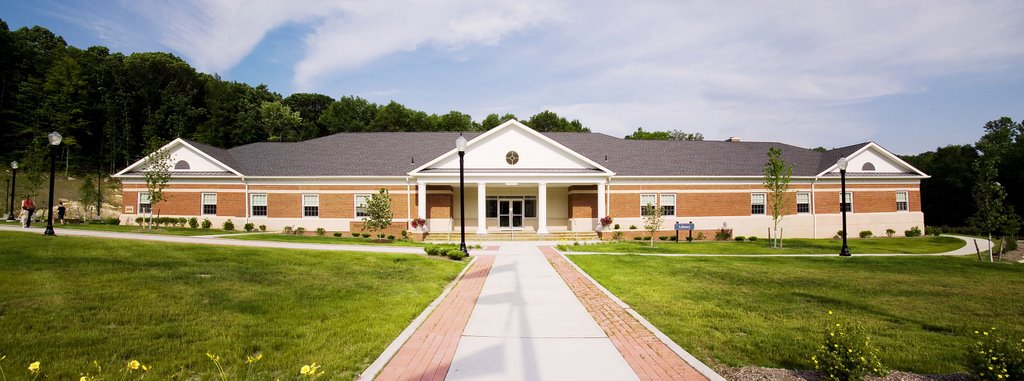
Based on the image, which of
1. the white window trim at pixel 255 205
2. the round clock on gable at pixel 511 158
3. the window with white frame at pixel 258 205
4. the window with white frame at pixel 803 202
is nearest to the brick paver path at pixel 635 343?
the round clock on gable at pixel 511 158

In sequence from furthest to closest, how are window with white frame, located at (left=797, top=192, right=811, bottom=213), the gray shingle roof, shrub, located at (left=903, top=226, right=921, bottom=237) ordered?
shrub, located at (left=903, top=226, right=921, bottom=237) < window with white frame, located at (left=797, top=192, right=811, bottom=213) < the gray shingle roof

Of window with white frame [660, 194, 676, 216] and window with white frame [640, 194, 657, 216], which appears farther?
window with white frame [660, 194, 676, 216]

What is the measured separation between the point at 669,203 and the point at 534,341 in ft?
87.5

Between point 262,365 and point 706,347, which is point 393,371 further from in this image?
point 706,347

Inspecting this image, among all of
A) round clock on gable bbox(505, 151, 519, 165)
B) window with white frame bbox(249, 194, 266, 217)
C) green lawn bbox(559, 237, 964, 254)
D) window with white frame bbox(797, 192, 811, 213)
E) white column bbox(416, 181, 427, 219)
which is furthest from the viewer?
window with white frame bbox(797, 192, 811, 213)

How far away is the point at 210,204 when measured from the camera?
1206 inches

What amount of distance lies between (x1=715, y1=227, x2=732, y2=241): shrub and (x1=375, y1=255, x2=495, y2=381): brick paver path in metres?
24.5

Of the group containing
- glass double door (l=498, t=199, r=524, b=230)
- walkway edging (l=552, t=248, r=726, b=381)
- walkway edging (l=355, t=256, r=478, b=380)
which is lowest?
walkway edging (l=552, t=248, r=726, b=381)

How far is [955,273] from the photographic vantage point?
48.1 feet

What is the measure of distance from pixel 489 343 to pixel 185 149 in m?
32.6

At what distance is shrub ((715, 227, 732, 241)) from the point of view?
3053 centimetres

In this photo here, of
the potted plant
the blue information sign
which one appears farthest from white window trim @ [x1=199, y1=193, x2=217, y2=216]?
the blue information sign

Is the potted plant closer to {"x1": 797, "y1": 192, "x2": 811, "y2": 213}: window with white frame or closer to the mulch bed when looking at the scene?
the mulch bed

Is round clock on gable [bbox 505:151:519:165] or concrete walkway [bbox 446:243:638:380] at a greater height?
round clock on gable [bbox 505:151:519:165]
